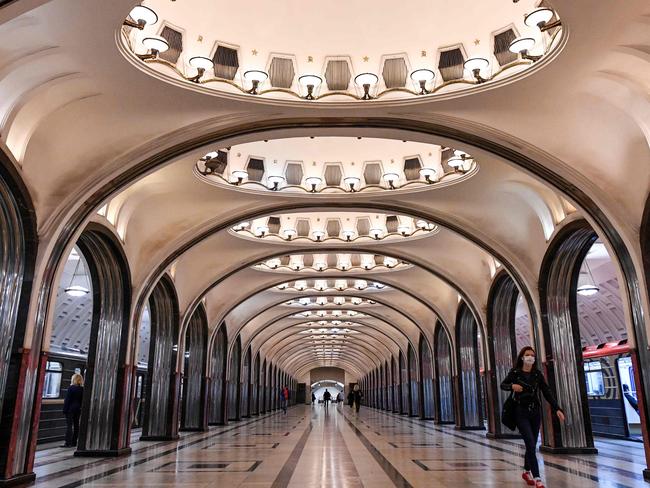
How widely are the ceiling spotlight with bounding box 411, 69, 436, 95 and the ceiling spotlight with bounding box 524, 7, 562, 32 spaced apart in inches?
65.2

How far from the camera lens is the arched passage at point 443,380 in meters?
22.5

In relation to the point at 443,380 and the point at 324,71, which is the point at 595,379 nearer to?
the point at 443,380

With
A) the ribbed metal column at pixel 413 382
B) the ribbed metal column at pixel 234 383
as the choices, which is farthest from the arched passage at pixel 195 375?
the ribbed metal column at pixel 413 382

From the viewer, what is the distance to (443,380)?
23.0 m

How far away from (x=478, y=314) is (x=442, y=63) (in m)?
10.1

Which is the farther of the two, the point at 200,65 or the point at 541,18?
the point at 200,65

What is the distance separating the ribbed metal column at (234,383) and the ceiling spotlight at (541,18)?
68.8ft

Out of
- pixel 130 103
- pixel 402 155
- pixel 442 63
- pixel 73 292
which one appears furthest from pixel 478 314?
pixel 130 103

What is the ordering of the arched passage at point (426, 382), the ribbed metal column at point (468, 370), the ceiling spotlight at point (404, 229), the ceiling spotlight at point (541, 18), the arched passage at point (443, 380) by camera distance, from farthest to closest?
the arched passage at point (426, 382), the arched passage at point (443, 380), the ribbed metal column at point (468, 370), the ceiling spotlight at point (404, 229), the ceiling spotlight at point (541, 18)

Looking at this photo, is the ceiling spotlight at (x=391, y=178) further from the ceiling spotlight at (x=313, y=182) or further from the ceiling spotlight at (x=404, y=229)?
the ceiling spotlight at (x=404, y=229)

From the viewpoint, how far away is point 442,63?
858cm

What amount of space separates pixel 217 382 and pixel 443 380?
29.3 feet

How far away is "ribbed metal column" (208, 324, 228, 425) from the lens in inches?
869

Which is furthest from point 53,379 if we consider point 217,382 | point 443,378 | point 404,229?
point 443,378
